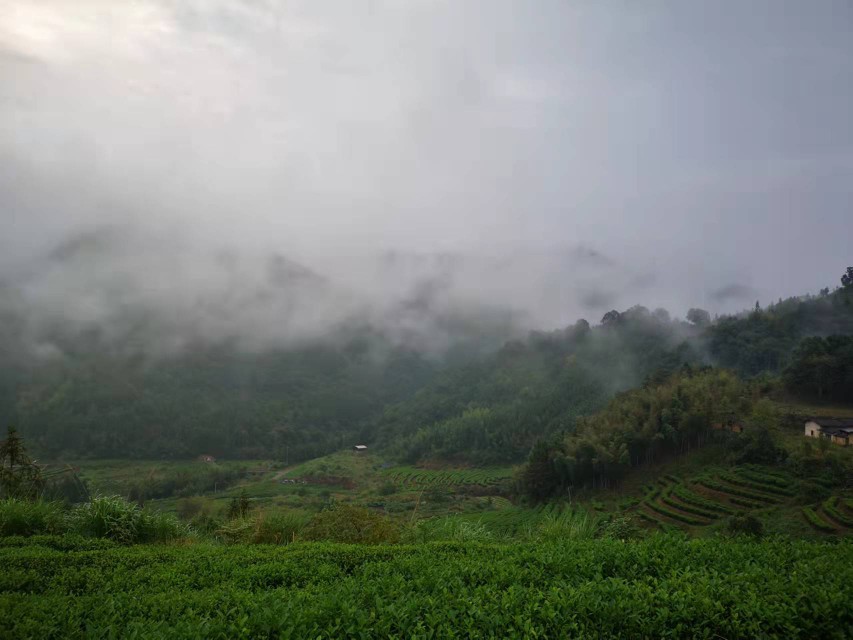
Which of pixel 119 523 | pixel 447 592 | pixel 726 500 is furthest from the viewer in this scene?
pixel 726 500

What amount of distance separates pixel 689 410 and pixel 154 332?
563 feet

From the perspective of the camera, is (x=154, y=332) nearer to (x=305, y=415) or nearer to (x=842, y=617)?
(x=305, y=415)

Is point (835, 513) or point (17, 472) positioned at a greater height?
point (17, 472)

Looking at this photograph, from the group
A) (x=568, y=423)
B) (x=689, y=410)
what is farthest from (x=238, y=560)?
(x=568, y=423)

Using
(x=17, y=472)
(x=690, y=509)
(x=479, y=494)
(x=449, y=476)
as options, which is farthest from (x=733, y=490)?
(x=449, y=476)

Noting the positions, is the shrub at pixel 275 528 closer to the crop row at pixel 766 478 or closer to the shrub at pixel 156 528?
the shrub at pixel 156 528

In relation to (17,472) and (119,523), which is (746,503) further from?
(17,472)

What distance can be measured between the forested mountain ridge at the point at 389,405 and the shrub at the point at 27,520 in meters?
66.1

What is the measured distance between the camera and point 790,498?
3412cm

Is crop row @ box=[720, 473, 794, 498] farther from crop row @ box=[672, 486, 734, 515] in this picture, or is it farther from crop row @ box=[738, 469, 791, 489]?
crop row @ box=[672, 486, 734, 515]

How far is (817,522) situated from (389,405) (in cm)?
14879

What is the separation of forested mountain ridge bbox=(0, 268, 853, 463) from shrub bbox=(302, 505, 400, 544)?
62637mm

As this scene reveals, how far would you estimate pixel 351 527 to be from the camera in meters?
9.05

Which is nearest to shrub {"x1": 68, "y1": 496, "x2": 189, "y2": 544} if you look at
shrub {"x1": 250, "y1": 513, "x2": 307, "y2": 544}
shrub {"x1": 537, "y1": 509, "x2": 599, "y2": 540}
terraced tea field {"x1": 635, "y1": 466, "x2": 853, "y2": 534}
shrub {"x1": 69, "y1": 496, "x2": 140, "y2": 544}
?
shrub {"x1": 69, "y1": 496, "x2": 140, "y2": 544}
